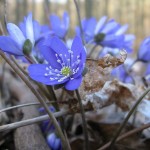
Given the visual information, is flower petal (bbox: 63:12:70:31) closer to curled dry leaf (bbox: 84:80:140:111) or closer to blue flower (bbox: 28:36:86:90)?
curled dry leaf (bbox: 84:80:140:111)

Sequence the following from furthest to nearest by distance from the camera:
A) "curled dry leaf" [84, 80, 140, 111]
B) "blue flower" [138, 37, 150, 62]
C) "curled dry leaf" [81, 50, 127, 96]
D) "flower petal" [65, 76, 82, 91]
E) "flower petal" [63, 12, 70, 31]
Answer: "flower petal" [63, 12, 70, 31], "blue flower" [138, 37, 150, 62], "curled dry leaf" [84, 80, 140, 111], "curled dry leaf" [81, 50, 127, 96], "flower petal" [65, 76, 82, 91]

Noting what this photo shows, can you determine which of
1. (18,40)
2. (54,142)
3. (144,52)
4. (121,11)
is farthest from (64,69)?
(121,11)

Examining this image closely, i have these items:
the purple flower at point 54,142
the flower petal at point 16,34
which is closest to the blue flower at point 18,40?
the flower petal at point 16,34

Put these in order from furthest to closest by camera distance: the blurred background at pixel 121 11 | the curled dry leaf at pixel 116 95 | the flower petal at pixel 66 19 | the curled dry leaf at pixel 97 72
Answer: the blurred background at pixel 121 11 < the flower petal at pixel 66 19 < the curled dry leaf at pixel 116 95 < the curled dry leaf at pixel 97 72

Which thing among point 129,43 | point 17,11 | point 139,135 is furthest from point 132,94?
point 17,11

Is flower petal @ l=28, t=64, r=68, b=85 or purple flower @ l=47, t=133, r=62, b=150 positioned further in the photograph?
purple flower @ l=47, t=133, r=62, b=150

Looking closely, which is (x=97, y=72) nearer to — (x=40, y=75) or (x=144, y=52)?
(x=40, y=75)

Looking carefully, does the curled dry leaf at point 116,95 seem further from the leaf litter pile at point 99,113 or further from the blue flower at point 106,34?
the blue flower at point 106,34

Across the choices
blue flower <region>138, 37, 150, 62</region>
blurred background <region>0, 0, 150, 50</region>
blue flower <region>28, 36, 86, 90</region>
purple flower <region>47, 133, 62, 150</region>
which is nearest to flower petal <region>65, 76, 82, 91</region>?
blue flower <region>28, 36, 86, 90</region>
